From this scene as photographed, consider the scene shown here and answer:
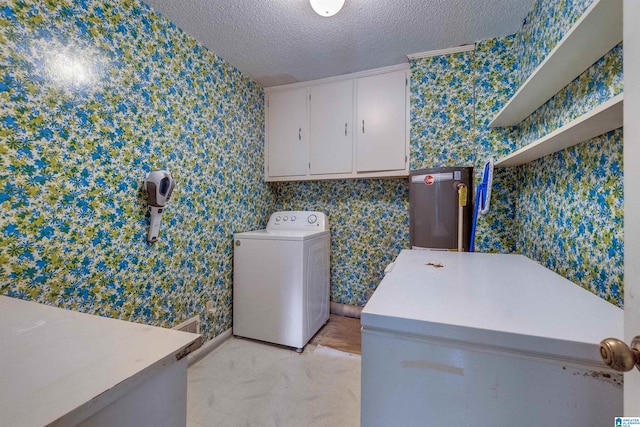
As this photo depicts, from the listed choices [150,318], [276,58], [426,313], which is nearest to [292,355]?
[150,318]

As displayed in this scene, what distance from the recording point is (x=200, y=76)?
2.04 meters

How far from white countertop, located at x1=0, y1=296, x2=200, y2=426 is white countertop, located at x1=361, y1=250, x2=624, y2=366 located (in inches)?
21.0

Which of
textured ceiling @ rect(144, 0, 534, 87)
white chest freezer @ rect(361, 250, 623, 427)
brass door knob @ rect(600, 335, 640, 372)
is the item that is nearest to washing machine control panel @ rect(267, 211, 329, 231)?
textured ceiling @ rect(144, 0, 534, 87)

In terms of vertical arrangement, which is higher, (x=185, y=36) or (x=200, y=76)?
(x=185, y=36)

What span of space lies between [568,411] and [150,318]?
1959 millimetres

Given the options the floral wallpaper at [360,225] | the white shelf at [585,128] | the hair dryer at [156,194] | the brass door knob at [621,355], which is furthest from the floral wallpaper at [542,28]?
the hair dryer at [156,194]

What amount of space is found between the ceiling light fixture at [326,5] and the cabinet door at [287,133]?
3.57 ft

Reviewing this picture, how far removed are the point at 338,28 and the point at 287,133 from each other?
1083mm

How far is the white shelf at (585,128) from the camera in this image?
2.45 ft

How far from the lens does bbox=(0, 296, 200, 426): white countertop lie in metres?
0.44

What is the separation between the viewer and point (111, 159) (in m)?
1.45

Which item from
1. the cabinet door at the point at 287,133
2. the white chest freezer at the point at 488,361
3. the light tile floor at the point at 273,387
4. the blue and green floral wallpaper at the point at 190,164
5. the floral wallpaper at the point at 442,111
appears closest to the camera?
the white chest freezer at the point at 488,361

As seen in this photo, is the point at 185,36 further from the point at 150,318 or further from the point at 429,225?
the point at 429,225

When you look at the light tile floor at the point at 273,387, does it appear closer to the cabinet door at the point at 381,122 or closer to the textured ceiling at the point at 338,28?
the cabinet door at the point at 381,122
